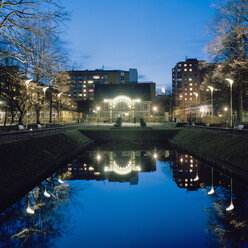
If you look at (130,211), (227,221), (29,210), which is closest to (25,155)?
(29,210)

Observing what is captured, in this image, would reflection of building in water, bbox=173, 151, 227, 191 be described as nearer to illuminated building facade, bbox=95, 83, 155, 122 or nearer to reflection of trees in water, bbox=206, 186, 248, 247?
reflection of trees in water, bbox=206, 186, 248, 247

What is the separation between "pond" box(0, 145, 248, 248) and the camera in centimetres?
678

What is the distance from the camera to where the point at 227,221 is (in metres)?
7.72

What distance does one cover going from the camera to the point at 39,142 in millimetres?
18109

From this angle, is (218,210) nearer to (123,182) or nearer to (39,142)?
(123,182)

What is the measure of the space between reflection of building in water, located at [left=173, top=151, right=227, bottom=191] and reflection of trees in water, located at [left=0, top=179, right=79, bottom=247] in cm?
655

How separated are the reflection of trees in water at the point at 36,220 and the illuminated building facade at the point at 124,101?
1865 inches

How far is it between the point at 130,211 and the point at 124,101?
4991 cm

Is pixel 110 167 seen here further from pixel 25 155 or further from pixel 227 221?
pixel 227 221

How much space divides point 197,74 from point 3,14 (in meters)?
144

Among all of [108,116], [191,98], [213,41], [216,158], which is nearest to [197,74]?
[191,98]

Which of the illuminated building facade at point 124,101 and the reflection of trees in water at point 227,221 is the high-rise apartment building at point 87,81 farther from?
the reflection of trees in water at point 227,221

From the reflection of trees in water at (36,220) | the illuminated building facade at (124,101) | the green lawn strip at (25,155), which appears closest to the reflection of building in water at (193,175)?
the reflection of trees in water at (36,220)

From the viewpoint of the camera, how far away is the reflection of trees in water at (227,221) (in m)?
6.45
